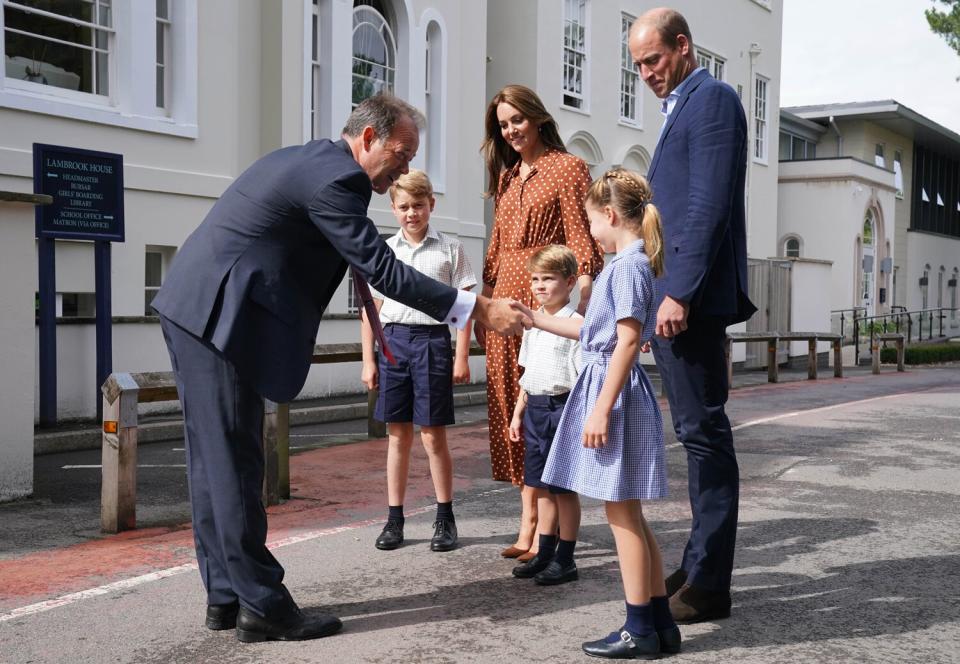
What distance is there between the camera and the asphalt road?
12.7ft

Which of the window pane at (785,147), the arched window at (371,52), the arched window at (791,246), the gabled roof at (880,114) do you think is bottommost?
the arched window at (791,246)

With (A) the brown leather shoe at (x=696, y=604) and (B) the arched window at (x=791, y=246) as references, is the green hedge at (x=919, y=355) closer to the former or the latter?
(B) the arched window at (x=791, y=246)

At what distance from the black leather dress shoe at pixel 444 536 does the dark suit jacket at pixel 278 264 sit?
1659 mm

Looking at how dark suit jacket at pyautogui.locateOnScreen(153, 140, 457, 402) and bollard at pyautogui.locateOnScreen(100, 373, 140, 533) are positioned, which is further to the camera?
bollard at pyautogui.locateOnScreen(100, 373, 140, 533)

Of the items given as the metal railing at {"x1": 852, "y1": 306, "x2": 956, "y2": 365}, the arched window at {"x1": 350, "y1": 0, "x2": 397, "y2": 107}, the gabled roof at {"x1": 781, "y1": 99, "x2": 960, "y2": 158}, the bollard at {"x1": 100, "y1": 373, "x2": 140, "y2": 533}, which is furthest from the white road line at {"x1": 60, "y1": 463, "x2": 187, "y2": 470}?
the gabled roof at {"x1": 781, "y1": 99, "x2": 960, "y2": 158}

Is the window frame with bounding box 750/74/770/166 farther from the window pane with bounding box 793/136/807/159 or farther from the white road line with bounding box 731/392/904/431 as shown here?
the white road line with bounding box 731/392/904/431

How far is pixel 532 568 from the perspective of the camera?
4832mm

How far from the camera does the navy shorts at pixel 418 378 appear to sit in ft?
17.7

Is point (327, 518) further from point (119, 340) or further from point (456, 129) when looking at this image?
point (456, 129)

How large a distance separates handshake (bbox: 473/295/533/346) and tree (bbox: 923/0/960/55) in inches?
1145

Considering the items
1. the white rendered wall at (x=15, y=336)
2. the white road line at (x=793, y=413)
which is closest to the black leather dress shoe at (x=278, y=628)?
the white rendered wall at (x=15, y=336)

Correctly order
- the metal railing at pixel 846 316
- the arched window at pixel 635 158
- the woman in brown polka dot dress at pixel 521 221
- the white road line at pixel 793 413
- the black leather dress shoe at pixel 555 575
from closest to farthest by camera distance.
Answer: the black leather dress shoe at pixel 555 575 → the woman in brown polka dot dress at pixel 521 221 → the white road line at pixel 793 413 → the arched window at pixel 635 158 → the metal railing at pixel 846 316

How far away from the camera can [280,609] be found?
3.88 meters

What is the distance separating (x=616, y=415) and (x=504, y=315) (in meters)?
0.56
